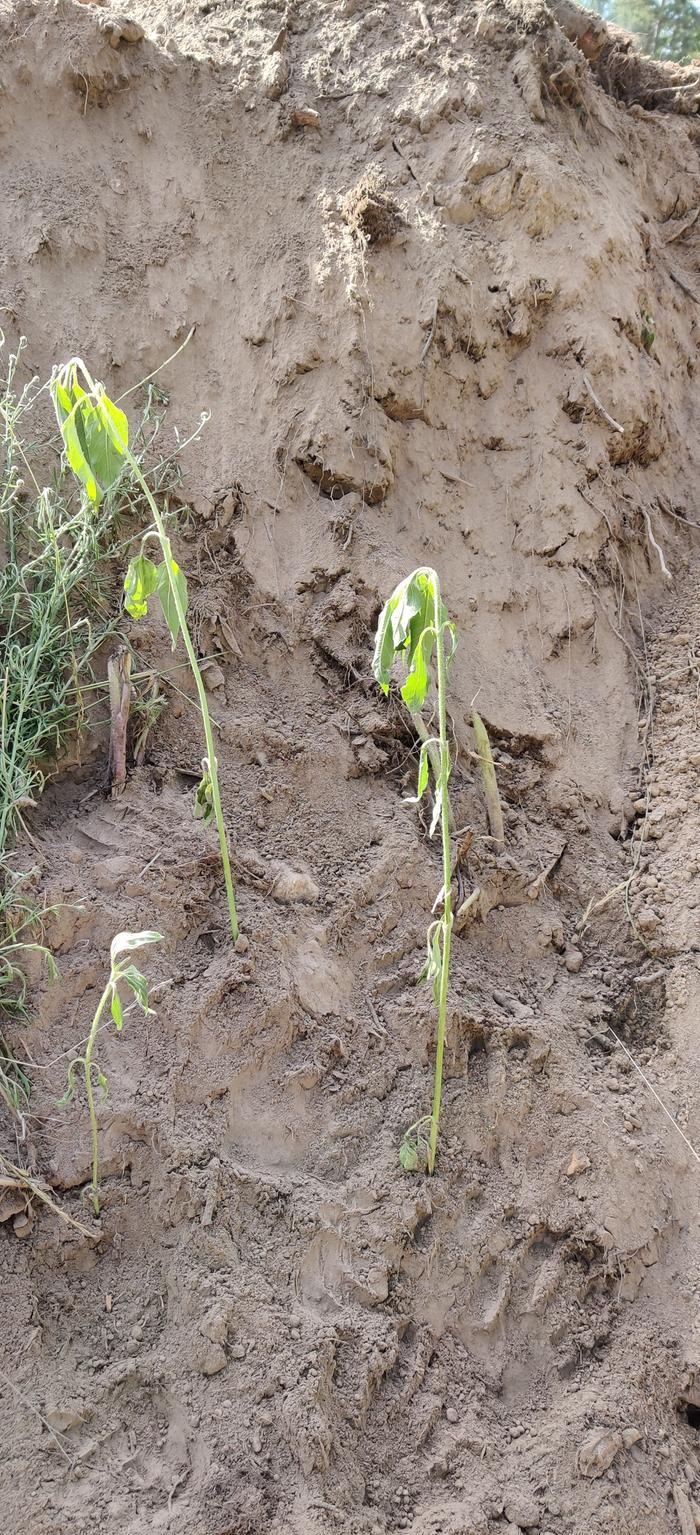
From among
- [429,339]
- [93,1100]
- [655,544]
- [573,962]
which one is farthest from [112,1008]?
[655,544]

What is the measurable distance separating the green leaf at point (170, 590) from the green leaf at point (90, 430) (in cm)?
23

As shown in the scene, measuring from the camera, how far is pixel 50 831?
8.66ft

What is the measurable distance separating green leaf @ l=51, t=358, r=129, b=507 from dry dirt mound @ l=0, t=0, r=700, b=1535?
886mm

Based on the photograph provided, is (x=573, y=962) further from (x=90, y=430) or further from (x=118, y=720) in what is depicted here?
(x=90, y=430)

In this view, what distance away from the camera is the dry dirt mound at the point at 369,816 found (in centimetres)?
212

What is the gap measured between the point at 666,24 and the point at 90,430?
1137 centimetres

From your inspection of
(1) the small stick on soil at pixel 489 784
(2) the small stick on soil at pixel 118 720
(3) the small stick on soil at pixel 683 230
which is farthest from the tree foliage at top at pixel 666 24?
(2) the small stick on soil at pixel 118 720

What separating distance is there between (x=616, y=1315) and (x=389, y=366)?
2746 millimetres

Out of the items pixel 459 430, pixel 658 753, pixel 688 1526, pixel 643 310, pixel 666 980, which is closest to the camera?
pixel 688 1526

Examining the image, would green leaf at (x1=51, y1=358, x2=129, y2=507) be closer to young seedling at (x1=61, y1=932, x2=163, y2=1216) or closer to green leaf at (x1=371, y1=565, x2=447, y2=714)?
green leaf at (x1=371, y1=565, x2=447, y2=714)

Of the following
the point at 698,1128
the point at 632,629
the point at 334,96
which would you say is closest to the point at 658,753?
the point at 632,629

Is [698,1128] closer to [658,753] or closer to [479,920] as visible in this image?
[479,920]

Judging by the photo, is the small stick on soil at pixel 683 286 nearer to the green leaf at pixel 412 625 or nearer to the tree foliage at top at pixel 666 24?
the green leaf at pixel 412 625

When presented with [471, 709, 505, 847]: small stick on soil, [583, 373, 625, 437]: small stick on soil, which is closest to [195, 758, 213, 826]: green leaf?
[471, 709, 505, 847]: small stick on soil
